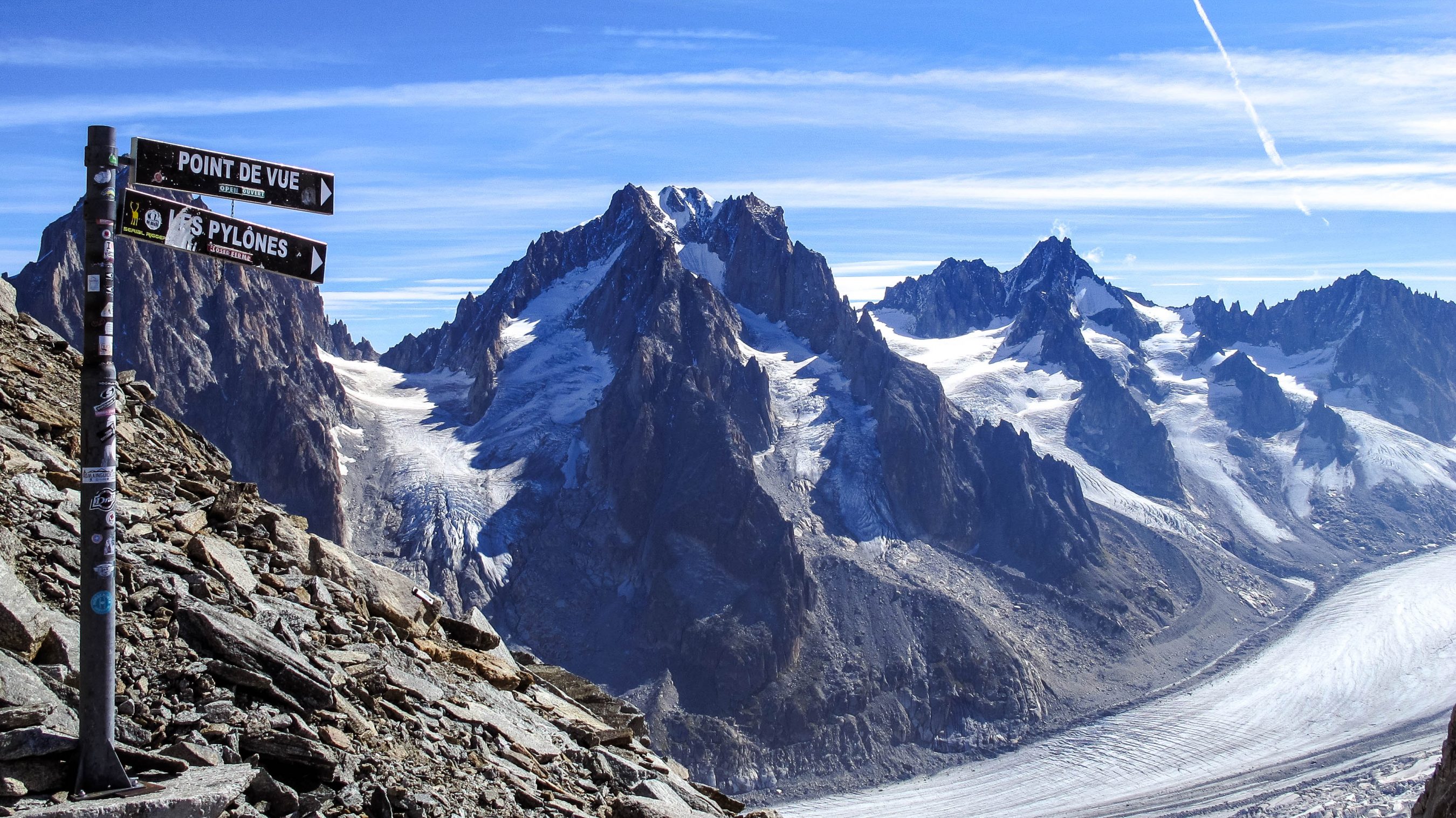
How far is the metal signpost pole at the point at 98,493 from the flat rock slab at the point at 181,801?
0.39 meters

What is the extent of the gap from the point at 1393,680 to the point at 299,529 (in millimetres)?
187681

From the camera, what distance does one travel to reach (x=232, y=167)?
12.6m

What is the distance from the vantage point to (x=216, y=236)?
12367 mm

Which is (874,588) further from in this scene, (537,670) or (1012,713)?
(537,670)

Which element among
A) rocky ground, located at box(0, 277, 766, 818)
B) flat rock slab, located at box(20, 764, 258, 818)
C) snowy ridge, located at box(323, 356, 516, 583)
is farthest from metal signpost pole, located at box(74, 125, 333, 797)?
snowy ridge, located at box(323, 356, 516, 583)

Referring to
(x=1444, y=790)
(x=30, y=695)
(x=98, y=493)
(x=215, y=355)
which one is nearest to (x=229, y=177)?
(x=98, y=493)

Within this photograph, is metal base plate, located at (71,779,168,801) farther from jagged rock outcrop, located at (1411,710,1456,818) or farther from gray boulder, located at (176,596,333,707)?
jagged rock outcrop, located at (1411,710,1456,818)

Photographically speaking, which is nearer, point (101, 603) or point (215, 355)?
point (101, 603)

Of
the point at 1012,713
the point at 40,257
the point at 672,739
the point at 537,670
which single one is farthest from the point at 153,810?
the point at 40,257

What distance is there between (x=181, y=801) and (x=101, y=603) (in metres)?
2.35

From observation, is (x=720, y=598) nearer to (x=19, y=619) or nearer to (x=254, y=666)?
(x=254, y=666)

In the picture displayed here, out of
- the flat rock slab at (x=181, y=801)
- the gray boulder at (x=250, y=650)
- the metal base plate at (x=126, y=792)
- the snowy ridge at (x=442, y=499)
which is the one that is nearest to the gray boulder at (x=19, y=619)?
the gray boulder at (x=250, y=650)

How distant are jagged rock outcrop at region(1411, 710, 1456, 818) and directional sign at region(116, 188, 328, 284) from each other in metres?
13.3

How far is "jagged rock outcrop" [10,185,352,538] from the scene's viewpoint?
568 feet
